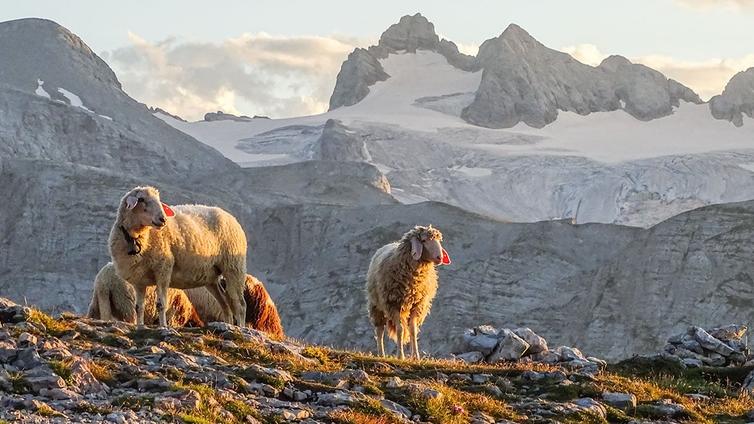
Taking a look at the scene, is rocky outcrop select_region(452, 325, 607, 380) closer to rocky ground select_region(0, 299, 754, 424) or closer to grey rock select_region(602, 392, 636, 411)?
rocky ground select_region(0, 299, 754, 424)

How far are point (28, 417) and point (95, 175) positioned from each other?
148 meters

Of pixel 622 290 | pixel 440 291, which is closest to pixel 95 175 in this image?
pixel 440 291

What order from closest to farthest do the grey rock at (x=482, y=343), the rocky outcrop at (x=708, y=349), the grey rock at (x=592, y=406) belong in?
1. the grey rock at (x=592, y=406)
2. the rocky outcrop at (x=708, y=349)
3. the grey rock at (x=482, y=343)

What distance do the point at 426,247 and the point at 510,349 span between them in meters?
3.34

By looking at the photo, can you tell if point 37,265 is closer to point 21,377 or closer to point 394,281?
point 394,281

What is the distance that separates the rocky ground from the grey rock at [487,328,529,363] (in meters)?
7.09

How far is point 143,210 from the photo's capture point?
24641mm

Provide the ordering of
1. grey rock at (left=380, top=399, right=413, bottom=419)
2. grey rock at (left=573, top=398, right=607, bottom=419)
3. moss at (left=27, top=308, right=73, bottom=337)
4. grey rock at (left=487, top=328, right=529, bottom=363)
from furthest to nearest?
grey rock at (left=487, top=328, right=529, bottom=363), grey rock at (left=573, top=398, right=607, bottom=419), moss at (left=27, top=308, right=73, bottom=337), grey rock at (left=380, top=399, right=413, bottom=419)

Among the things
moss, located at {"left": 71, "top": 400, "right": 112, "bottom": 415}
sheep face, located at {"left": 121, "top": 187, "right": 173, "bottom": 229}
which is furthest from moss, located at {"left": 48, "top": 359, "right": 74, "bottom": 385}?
sheep face, located at {"left": 121, "top": 187, "right": 173, "bottom": 229}

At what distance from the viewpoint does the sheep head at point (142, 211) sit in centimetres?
2439

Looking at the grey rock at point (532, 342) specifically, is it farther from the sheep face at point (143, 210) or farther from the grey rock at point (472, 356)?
the sheep face at point (143, 210)

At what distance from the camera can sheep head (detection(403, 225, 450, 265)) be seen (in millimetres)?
32406

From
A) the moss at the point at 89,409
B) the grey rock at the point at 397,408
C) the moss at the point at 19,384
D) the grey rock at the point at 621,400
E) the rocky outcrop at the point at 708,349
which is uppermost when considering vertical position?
the moss at the point at 19,384

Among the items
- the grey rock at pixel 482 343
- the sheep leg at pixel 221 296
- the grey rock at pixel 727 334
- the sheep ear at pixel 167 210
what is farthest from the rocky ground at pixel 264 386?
the grey rock at pixel 727 334
